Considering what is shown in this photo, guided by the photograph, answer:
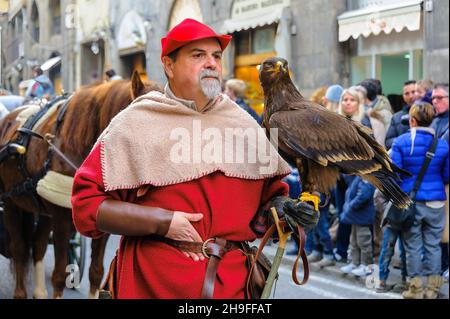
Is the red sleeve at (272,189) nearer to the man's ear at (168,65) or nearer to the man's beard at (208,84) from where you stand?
the man's beard at (208,84)

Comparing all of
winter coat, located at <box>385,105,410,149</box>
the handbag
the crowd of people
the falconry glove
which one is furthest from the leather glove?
winter coat, located at <box>385,105,410,149</box>

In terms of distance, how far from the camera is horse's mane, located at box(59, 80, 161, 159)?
4.71m

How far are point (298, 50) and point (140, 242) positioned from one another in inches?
436

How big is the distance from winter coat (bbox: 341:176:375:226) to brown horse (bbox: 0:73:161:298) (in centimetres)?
290

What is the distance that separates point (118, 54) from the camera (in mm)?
12805

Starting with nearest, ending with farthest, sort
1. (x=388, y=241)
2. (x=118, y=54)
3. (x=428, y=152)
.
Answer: (x=428, y=152), (x=388, y=241), (x=118, y=54)

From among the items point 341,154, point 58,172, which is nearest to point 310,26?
point 58,172

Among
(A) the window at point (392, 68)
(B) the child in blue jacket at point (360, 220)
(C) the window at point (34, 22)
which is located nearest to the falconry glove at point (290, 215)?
(B) the child in blue jacket at point (360, 220)

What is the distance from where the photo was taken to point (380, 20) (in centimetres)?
1078

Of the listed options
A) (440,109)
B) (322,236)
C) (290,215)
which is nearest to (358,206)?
(322,236)

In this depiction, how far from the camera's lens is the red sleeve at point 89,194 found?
244cm

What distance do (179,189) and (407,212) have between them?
4.25 meters
